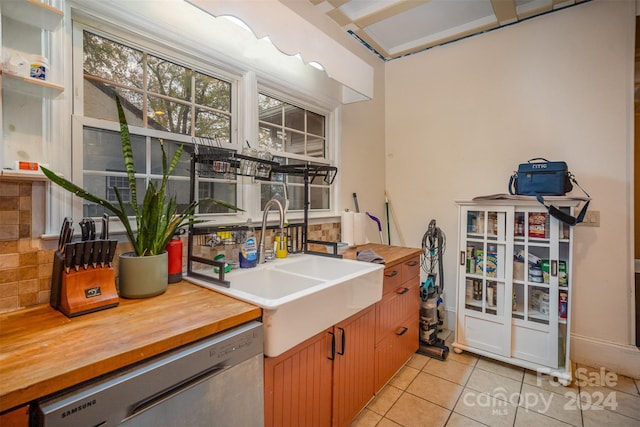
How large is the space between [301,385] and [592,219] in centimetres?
254

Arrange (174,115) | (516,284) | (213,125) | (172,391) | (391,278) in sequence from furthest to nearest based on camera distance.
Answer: (516,284) → (391,278) → (213,125) → (174,115) → (172,391)

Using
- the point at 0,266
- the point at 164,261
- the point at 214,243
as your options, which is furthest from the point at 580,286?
the point at 0,266

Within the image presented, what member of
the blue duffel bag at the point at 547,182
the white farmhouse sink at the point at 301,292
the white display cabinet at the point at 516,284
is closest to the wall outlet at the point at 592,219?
the blue duffel bag at the point at 547,182

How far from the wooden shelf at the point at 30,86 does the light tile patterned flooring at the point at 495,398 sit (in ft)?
7.05

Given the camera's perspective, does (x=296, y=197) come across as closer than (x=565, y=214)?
No

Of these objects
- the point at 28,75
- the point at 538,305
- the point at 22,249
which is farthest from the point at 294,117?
the point at 538,305

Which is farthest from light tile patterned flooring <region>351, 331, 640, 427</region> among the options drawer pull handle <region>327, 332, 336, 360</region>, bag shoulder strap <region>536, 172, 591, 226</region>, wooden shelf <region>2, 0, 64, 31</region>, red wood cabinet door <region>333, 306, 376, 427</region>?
wooden shelf <region>2, 0, 64, 31</region>

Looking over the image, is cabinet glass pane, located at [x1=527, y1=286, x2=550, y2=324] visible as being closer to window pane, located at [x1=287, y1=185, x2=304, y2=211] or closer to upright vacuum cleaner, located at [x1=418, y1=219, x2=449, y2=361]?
upright vacuum cleaner, located at [x1=418, y1=219, x2=449, y2=361]

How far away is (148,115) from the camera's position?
1.54 meters

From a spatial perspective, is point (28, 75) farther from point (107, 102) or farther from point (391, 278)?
point (391, 278)

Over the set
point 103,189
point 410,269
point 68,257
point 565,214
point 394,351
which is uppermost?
point 103,189

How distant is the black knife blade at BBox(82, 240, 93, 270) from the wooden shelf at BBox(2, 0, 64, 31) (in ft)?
2.74

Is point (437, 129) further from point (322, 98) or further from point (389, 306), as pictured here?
point (389, 306)

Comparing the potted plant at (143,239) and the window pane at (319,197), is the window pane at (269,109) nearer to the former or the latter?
the window pane at (319,197)
